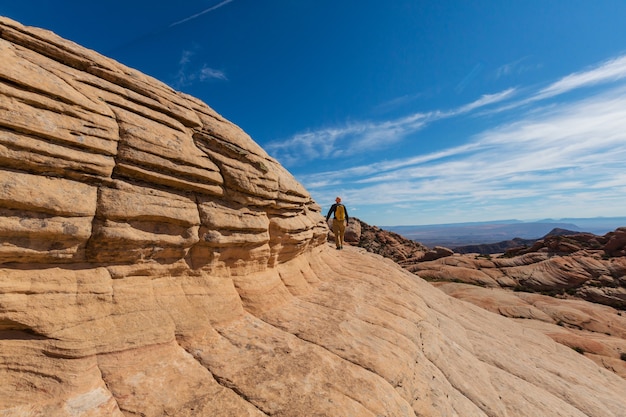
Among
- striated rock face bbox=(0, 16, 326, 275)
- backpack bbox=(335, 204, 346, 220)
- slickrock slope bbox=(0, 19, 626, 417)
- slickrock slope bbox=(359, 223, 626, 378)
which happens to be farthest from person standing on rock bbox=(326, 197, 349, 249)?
slickrock slope bbox=(359, 223, 626, 378)

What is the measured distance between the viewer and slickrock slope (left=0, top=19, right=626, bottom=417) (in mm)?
5855

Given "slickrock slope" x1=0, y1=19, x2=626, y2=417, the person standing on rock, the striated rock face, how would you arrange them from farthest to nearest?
the person standing on rock, the striated rock face, "slickrock slope" x1=0, y1=19, x2=626, y2=417

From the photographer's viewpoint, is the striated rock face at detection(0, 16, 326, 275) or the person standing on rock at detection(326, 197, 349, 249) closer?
the striated rock face at detection(0, 16, 326, 275)

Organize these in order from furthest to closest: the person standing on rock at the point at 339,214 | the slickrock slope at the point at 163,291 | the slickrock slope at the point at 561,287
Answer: the slickrock slope at the point at 561,287, the person standing on rock at the point at 339,214, the slickrock slope at the point at 163,291

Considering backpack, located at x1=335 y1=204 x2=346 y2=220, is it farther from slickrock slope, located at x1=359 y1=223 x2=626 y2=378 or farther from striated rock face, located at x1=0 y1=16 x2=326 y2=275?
slickrock slope, located at x1=359 y1=223 x2=626 y2=378

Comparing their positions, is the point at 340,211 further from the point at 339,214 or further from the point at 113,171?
the point at 113,171

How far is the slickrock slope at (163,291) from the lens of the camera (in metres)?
5.86

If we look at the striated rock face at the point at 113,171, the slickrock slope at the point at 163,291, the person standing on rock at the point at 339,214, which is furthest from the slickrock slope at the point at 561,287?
the striated rock face at the point at 113,171

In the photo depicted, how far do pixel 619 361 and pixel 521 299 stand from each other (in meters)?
→ 13.5

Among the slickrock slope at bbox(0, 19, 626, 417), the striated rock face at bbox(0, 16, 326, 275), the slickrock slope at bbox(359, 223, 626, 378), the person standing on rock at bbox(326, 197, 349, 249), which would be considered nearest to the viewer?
the slickrock slope at bbox(0, 19, 626, 417)

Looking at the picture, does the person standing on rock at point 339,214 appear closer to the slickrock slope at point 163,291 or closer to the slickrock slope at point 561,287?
the slickrock slope at point 163,291

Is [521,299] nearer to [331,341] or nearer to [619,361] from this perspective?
[619,361]

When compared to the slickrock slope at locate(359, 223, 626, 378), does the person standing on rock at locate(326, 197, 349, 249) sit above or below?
above

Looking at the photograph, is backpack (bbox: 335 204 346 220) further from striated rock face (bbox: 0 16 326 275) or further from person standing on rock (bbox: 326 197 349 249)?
striated rock face (bbox: 0 16 326 275)
